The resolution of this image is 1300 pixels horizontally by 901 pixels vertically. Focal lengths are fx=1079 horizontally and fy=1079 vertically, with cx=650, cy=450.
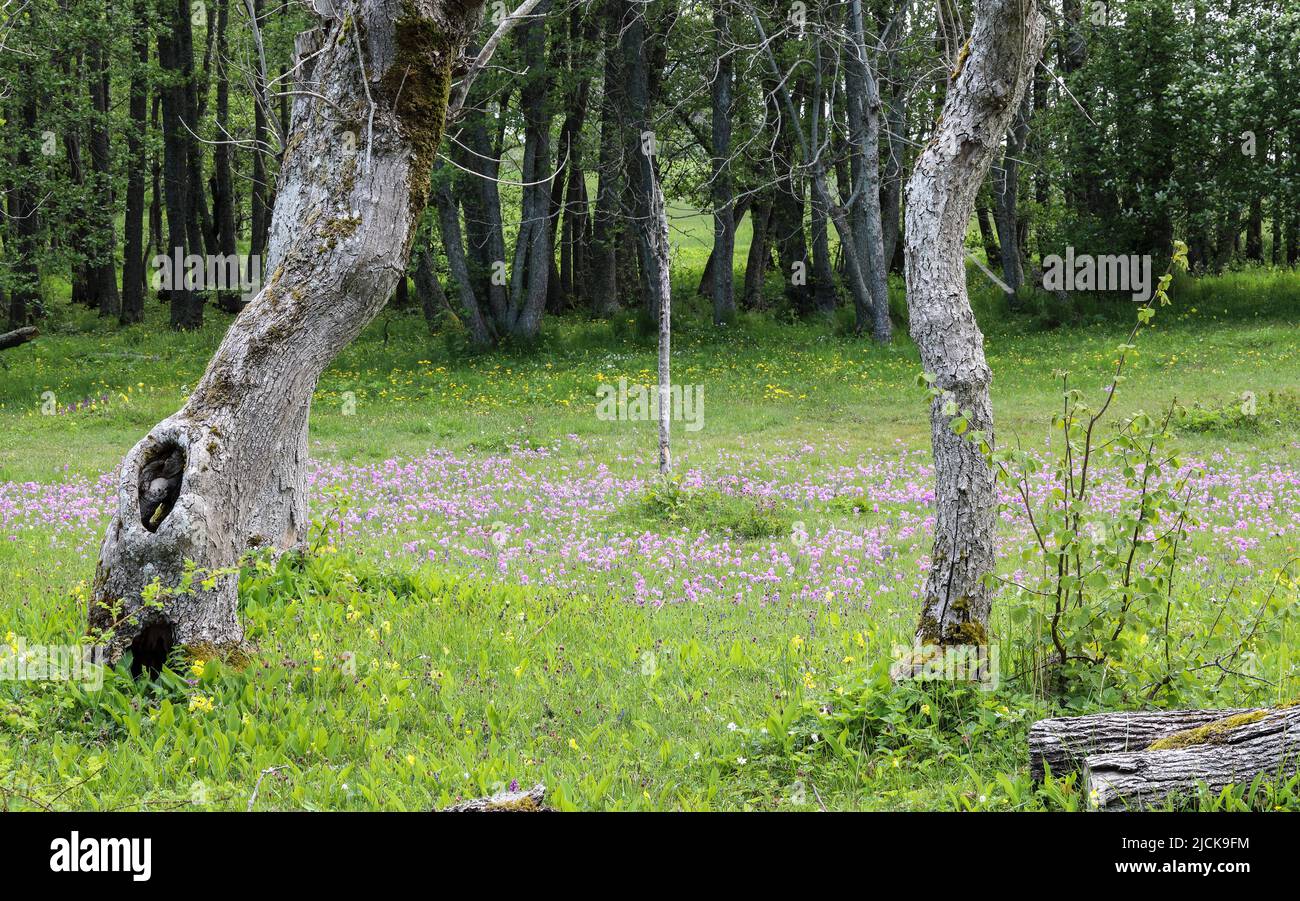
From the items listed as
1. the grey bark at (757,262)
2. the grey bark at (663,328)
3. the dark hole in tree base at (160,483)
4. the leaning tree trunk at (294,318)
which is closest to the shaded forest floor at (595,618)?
the leaning tree trunk at (294,318)

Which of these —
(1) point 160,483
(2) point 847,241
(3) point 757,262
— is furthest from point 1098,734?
(3) point 757,262

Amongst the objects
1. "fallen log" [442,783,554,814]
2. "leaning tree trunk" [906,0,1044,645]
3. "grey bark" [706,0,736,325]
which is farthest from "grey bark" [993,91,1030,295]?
"fallen log" [442,783,554,814]

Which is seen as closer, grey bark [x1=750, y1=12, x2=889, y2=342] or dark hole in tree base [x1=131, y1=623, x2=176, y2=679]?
dark hole in tree base [x1=131, y1=623, x2=176, y2=679]

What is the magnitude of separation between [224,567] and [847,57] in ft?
82.6

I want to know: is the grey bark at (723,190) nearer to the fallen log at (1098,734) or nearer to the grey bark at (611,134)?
the grey bark at (611,134)

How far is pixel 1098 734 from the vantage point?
490cm

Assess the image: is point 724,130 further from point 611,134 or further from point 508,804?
point 508,804

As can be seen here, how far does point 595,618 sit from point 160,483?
324 centimetres

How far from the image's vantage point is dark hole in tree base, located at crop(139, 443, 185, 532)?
6.61 m

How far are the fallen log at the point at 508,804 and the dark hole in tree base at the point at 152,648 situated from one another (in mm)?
2837

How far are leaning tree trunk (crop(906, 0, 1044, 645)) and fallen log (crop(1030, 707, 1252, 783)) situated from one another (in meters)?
1.15

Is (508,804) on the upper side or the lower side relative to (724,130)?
lower

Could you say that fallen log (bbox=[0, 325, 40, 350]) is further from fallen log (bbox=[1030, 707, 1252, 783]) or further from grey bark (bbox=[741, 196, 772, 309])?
grey bark (bbox=[741, 196, 772, 309])

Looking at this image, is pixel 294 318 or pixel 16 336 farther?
pixel 16 336
